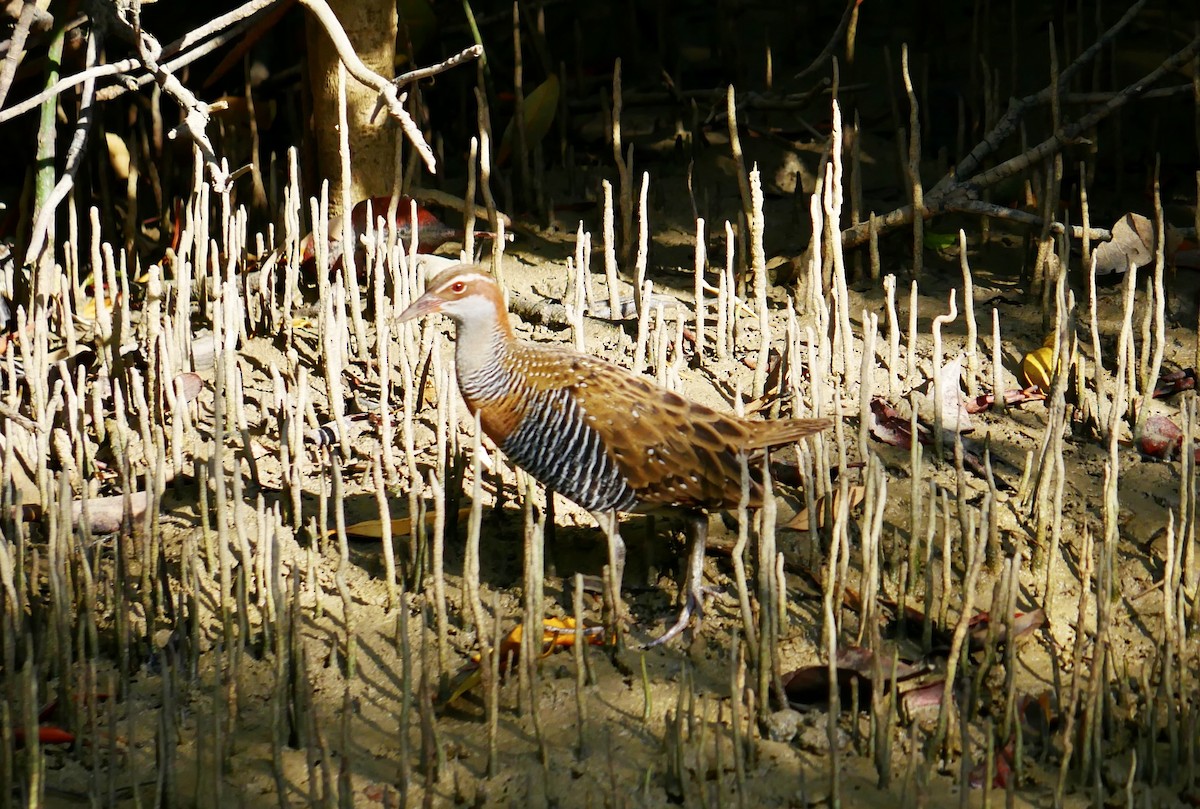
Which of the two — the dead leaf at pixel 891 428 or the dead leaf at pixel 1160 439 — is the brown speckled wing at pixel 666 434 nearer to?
the dead leaf at pixel 891 428

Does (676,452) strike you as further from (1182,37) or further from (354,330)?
(1182,37)

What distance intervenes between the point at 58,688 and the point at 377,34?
10.7 feet

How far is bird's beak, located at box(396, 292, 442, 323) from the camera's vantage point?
14.9ft

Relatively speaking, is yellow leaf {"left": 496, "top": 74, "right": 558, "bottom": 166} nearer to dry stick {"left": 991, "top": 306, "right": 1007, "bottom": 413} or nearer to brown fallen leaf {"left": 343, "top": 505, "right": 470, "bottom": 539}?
dry stick {"left": 991, "top": 306, "right": 1007, "bottom": 413}

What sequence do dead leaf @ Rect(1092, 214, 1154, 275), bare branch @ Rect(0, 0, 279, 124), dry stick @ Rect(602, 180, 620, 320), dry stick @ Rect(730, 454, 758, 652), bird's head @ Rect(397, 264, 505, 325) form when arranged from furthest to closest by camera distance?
dead leaf @ Rect(1092, 214, 1154, 275)
dry stick @ Rect(602, 180, 620, 320)
bare branch @ Rect(0, 0, 279, 124)
bird's head @ Rect(397, 264, 505, 325)
dry stick @ Rect(730, 454, 758, 652)

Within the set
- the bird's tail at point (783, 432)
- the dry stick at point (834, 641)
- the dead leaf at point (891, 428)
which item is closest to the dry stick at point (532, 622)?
the dry stick at point (834, 641)

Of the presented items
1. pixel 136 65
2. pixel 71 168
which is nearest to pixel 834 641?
pixel 136 65

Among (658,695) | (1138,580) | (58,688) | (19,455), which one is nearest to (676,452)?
(658,695)

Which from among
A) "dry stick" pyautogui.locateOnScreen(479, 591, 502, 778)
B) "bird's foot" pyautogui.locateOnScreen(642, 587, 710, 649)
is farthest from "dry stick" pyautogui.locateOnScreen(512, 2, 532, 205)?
"dry stick" pyautogui.locateOnScreen(479, 591, 502, 778)

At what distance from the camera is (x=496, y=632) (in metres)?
3.72

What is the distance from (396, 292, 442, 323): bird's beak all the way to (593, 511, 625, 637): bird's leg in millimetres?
813

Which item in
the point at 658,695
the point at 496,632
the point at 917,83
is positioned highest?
the point at 917,83

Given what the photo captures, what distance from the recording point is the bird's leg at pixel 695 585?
13.9ft

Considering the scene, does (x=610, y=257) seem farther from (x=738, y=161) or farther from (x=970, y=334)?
(x=970, y=334)
